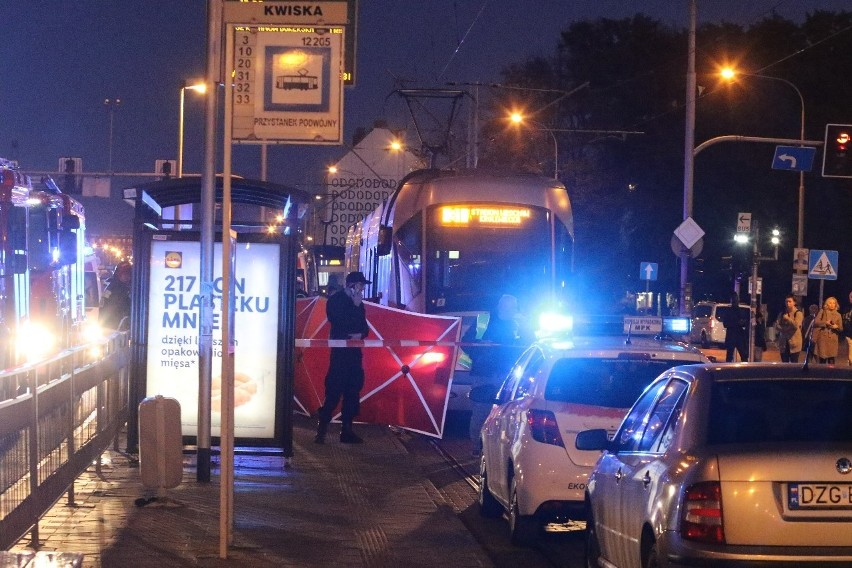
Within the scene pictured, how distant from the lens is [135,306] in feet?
43.2

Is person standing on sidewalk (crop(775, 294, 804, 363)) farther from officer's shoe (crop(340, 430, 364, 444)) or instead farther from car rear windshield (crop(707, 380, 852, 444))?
car rear windshield (crop(707, 380, 852, 444))

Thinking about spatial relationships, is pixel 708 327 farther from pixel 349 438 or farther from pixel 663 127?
pixel 349 438

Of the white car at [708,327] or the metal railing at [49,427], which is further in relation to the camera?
the white car at [708,327]

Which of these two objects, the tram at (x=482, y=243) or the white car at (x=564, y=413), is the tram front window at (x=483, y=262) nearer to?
the tram at (x=482, y=243)

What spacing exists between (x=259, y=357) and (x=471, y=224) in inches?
370

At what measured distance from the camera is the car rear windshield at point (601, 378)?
9984 millimetres

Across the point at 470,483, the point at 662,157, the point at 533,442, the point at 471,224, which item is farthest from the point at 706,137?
the point at 533,442

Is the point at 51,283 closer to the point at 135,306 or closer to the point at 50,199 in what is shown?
the point at 50,199

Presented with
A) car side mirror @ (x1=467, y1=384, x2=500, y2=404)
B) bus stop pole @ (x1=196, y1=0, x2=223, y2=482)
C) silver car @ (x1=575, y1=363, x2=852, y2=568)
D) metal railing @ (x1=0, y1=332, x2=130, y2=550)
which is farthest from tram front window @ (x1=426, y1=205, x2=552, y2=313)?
silver car @ (x1=575, y1=363, x2=852, y2=568)

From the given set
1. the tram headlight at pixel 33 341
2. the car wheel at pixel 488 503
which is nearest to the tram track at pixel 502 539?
the car wheel at pixel 488 503

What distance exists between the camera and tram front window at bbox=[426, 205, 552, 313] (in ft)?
72.6

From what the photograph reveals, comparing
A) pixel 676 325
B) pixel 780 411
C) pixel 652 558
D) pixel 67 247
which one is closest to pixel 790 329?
pixel 676 325

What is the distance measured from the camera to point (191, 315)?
13234mm

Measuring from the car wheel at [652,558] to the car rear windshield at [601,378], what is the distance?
3458 mm
